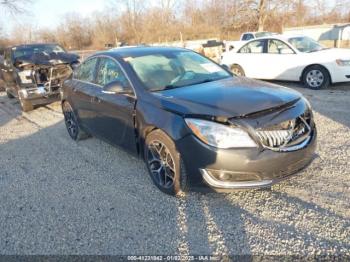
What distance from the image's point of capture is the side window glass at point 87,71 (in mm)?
4929

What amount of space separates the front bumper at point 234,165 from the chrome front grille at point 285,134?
0.08 m

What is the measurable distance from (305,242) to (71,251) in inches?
78.3

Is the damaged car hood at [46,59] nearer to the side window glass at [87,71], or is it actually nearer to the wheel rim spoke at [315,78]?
the side window glass at [87,71]

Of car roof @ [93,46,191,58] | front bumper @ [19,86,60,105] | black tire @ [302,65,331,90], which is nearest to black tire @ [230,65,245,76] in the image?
black tire @ [302,65,331,90]

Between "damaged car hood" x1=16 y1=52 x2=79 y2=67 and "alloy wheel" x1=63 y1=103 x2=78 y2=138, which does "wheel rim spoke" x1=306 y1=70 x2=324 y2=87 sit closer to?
"alloy wheel" x1=63 y1=103 x2=78 y2=138

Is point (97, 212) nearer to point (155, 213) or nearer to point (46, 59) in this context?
point (155, 213)

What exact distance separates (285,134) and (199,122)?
83 cm

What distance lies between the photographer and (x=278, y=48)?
930 cm

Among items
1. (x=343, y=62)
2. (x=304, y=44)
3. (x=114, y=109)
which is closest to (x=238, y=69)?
(x=304, y=44)

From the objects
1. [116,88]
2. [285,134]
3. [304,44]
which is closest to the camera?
[285,134]

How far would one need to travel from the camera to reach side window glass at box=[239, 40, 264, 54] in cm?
975

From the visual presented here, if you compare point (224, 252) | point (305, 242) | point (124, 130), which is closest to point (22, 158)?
point (124, 130)

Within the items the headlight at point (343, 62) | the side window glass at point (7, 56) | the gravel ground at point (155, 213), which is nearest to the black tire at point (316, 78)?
the headlight at point (343, 62)

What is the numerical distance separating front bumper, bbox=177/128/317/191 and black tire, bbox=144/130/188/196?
114mm
